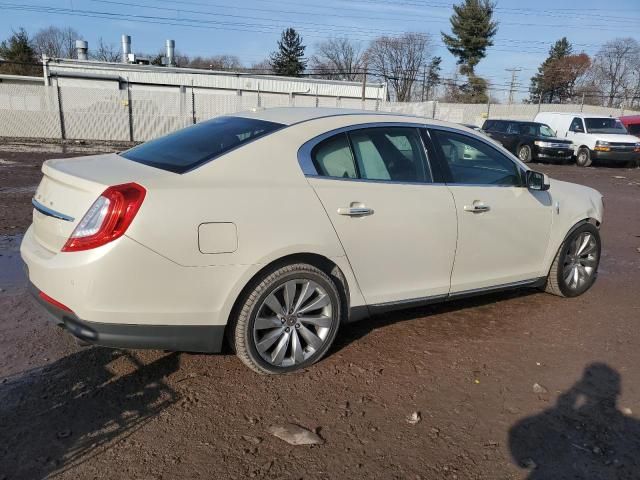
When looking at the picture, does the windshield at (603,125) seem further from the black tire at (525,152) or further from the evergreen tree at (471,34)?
the evergreen tree at (471,34)

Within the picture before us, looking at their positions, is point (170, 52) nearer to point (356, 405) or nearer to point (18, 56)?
point (18, 56)

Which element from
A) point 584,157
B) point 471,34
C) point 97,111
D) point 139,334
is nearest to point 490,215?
point 139,334

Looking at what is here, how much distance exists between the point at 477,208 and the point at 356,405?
1.81m

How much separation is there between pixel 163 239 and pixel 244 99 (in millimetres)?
22929

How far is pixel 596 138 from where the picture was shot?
20.4m

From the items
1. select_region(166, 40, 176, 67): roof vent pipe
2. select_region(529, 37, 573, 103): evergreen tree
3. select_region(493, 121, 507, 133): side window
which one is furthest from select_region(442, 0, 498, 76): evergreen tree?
select_region(493, 121, 507, 133): side window

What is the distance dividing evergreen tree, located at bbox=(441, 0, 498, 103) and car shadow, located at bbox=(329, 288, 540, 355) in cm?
5657

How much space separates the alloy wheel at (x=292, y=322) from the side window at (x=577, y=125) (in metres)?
21.2

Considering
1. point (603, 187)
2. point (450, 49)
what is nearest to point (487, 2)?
point (450, 49)

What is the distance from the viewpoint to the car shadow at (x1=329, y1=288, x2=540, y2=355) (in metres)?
4.08

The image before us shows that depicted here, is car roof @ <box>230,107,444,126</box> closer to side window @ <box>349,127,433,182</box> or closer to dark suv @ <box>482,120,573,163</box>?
side window @ <box>349,127,433,182</box>

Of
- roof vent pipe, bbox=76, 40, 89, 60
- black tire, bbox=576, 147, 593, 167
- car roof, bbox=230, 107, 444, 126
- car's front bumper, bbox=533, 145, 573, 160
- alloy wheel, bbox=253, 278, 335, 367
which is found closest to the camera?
alloy wheel, bbox=253, 278, 335, 367

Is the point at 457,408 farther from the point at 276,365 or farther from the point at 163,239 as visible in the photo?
the point at 163,239

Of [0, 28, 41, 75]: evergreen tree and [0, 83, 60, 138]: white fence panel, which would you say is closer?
[0, 83, 60, 138]: white fence panel
